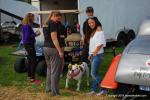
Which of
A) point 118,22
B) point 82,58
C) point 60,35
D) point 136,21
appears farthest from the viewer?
point 136,21

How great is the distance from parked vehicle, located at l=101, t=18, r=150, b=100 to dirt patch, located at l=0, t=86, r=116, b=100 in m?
0.69

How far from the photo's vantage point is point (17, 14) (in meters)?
25.8

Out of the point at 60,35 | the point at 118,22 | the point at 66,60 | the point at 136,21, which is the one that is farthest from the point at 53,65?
the point at 136,21

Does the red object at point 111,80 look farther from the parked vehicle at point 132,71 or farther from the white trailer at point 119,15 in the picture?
the white trailer at point 119,15

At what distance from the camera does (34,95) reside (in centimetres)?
921

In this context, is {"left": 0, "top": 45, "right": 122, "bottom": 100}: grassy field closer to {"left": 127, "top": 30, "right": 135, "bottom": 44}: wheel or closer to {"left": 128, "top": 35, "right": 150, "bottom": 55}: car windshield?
{"left": 128, "top": 35, "right": 150, "bottom": 55}: car windshield

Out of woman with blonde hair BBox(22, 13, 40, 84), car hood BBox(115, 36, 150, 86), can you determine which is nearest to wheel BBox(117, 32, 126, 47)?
woman with blonde hair BBox(22, 13, 40, 84)

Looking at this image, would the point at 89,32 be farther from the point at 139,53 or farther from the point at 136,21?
the point at 136,21

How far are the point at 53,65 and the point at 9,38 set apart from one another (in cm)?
1667

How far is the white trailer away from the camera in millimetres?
18438

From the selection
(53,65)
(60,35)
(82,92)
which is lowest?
(82,92)

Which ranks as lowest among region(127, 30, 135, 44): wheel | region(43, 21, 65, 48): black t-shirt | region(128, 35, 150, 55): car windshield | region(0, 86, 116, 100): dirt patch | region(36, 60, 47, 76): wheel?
region(0, 86, 116, 100): dirt patch

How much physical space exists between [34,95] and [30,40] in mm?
1982

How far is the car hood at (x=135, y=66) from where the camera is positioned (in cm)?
739
